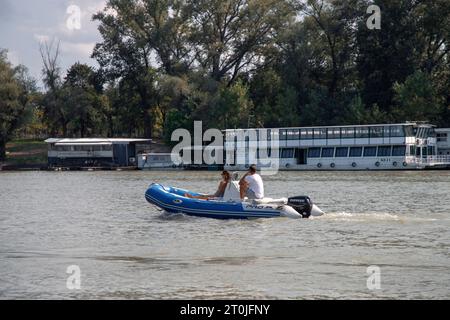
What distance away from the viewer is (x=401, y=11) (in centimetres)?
9000

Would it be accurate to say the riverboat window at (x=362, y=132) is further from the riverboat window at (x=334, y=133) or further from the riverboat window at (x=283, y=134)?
the riverboat window at (x=283, y=134)

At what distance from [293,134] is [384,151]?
Answer: 1077 centimetres

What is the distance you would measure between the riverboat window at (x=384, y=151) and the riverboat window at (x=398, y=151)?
41cm

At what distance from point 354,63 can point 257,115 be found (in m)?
13.5

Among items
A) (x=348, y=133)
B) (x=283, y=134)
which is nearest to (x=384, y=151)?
(x=348, y=133)

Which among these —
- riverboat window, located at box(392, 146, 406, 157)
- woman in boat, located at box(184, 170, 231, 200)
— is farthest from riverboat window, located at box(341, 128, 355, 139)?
woman in boat, located at box(184, 170, 231, 200)

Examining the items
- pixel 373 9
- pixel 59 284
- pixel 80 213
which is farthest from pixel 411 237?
pixel 373 9

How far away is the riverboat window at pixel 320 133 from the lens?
84938mm

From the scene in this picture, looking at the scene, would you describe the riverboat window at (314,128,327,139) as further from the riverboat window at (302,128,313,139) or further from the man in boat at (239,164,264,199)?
the man in boat at (239,164,264,199)

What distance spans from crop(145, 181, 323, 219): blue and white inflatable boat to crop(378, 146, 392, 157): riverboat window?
5125 centimetres

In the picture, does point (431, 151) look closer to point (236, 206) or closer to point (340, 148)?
point (340, 148)

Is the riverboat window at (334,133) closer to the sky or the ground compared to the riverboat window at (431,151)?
closer to the sky

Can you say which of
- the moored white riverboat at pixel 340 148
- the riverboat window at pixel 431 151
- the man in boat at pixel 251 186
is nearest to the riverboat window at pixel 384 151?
the moored white riverboat at pixel 340 148

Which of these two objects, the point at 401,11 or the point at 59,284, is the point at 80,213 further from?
the point at 401,11
